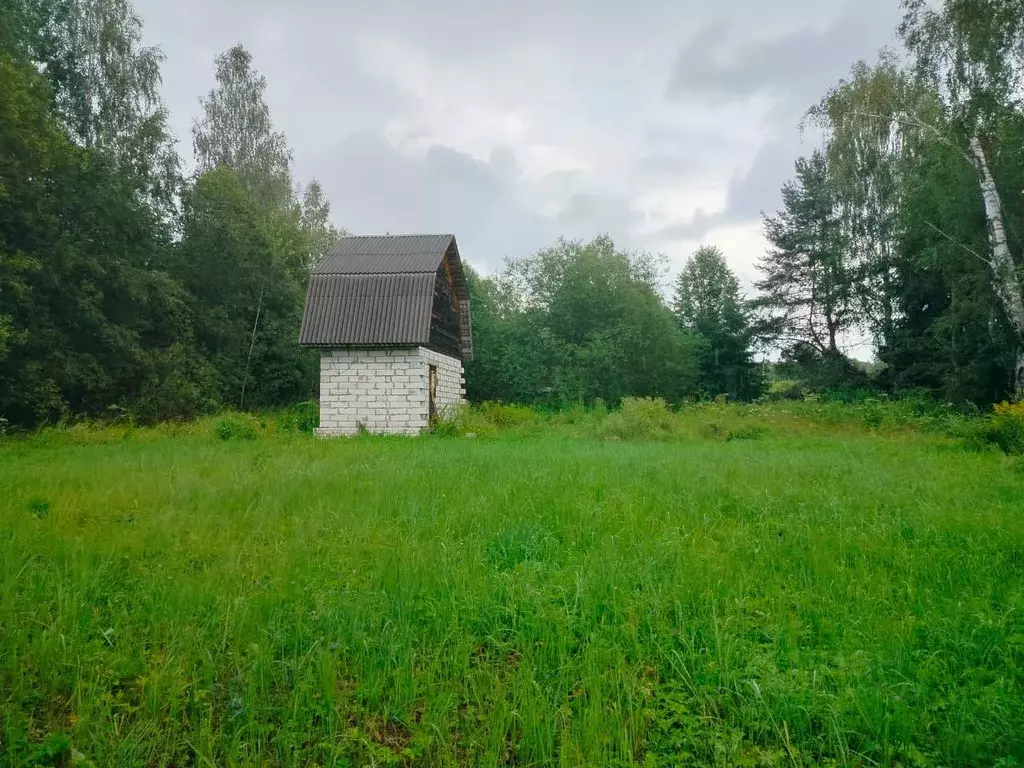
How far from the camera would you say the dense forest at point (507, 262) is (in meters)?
16.8

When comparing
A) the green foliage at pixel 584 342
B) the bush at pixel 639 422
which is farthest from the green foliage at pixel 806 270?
the bush at pixel 639 422

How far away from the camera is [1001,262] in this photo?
15672 mm

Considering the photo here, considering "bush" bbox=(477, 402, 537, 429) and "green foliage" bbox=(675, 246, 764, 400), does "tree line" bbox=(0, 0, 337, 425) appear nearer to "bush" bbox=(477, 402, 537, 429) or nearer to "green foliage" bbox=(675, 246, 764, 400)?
"bush" bbox=(477, 402, 537, 429)

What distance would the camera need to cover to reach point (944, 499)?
601cm

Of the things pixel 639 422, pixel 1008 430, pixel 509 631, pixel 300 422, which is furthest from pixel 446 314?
pixel 509 631

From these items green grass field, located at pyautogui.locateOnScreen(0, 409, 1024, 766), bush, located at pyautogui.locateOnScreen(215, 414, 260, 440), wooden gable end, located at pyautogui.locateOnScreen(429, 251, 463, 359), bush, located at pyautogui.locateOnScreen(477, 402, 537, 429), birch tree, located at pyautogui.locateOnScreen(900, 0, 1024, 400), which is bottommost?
green grass field, located at pyautogui.locateOnScreen(0, 409, 1024, 766)

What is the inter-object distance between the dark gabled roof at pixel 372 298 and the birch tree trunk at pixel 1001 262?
16.3 metres

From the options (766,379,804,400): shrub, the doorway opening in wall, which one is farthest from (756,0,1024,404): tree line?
the doorway opening in wall

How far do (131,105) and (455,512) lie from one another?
1079 inches

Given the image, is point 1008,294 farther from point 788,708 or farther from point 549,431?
point 788,708

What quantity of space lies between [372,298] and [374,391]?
2.97 meters

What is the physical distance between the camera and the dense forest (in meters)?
16.8

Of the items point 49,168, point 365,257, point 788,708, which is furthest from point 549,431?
point 49,168

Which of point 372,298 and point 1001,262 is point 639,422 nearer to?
point 372,298
